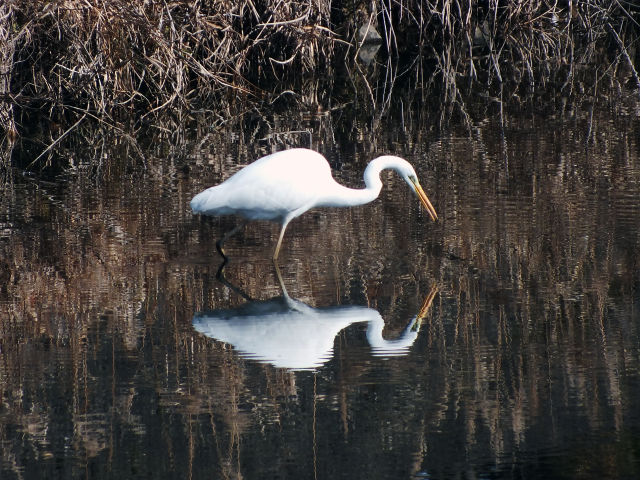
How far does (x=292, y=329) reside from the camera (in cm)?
541

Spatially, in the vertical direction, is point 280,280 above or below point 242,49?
below

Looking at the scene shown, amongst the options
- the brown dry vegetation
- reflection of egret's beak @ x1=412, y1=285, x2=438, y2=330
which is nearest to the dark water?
reflection of egret's beak @ x1=412, y1=285, x2=438, y2=330

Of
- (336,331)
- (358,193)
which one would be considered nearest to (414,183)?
(358,193)

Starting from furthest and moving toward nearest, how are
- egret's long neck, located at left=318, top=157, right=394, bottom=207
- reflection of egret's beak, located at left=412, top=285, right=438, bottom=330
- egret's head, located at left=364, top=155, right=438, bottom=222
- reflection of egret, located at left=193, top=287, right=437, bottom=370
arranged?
1. egret's head, located at left=364, top=155, right=438, bottom=222
2. egret's long neck, located at left=318, top=157, right=394, bottom=207
3. reflection of egret's beak, located at left=412, top=285, right=438, bottom=330
4. reflection of egret, located at left=193, top=287, right=437, bottom=370

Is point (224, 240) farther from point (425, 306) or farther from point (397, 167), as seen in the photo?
point (425, 306)

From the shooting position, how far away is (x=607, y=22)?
505 inches

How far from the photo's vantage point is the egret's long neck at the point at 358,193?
685 cm

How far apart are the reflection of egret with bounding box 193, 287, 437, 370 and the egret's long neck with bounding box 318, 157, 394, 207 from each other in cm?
107

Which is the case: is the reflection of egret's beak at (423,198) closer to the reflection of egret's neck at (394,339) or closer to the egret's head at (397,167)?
the egret's head at (397,167)

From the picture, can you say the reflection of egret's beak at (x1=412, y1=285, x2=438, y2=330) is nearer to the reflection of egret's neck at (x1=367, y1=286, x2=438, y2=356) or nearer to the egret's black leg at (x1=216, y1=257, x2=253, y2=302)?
the reflection of egret's neck at (x1=367, y1=286, x2=438, y2=356)

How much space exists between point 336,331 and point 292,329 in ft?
0.75

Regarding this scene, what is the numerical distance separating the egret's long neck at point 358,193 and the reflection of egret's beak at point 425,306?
1.08 meters

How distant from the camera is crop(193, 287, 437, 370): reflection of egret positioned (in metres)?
5.06

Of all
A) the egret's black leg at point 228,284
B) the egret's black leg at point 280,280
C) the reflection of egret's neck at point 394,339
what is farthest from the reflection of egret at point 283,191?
the reflection of egret's neck at point 394,339
